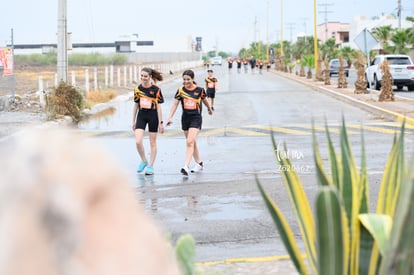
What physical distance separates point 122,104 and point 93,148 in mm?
30067

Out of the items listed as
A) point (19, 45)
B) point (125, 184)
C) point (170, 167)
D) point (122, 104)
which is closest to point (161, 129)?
point (170, 167)

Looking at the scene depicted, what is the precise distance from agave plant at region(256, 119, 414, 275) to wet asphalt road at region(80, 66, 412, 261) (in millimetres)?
233

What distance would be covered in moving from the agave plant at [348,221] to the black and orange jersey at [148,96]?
28.6 ft

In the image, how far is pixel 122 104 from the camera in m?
31.2

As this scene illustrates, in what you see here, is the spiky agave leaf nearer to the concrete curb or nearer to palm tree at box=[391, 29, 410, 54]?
the concrete curb

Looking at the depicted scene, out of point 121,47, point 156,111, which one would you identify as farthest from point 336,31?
point 156,111

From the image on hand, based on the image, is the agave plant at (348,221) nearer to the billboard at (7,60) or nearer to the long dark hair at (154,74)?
the long dark hair at (154,74)

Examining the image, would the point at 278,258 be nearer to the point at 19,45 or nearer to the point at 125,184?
the point at 125,184

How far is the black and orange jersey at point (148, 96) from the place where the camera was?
12.5 m

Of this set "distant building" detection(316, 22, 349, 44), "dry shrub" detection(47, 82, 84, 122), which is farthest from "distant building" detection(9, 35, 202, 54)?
"dry shrub" detection(47, 82, 84, 122)

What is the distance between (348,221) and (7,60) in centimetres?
2188

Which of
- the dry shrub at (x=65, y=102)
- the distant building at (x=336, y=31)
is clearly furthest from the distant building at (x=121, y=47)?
the dry shrub at (x=65, y=102)

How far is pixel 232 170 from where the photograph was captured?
1277cm

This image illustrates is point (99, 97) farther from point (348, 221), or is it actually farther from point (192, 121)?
point (348, 221)
